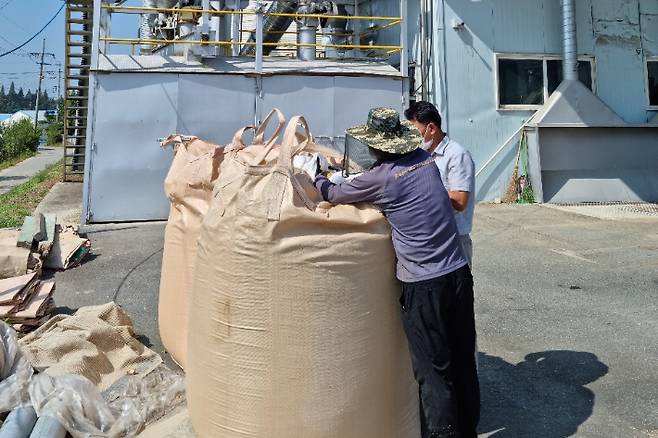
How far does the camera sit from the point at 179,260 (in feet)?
9.75

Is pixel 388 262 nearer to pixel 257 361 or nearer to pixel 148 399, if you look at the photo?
pixel 257 361

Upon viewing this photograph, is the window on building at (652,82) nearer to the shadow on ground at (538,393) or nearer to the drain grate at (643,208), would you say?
the drain grate at (643,208)

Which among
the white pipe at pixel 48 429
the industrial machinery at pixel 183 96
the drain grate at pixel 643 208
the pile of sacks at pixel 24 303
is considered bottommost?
the white pipe at pixel 48 429

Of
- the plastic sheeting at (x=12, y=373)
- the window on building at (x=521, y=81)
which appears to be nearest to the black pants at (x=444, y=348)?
the plastic sheeting at (x=12, y=373)

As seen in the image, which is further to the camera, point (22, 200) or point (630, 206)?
point (22, 200)

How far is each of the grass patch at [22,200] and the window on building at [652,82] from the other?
1207cm

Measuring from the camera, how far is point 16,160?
25359 mm

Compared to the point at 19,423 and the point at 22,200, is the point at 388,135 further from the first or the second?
the point at 22,200

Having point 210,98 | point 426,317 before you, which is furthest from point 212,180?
point 210,98

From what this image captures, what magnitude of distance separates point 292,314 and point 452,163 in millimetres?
1276

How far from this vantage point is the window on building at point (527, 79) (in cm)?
1030

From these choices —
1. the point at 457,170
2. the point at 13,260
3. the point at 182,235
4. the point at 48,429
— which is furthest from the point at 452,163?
the point at 13,260

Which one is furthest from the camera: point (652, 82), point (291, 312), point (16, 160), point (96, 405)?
point (16, 160)

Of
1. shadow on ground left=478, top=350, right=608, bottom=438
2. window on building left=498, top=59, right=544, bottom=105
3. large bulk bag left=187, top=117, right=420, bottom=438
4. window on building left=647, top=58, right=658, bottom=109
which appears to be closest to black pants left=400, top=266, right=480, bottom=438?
large bulk bag left=187, top=117, right=420, bottom=438
